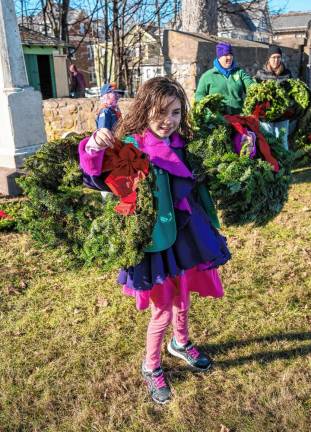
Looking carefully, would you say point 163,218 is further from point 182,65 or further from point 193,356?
point 182,65

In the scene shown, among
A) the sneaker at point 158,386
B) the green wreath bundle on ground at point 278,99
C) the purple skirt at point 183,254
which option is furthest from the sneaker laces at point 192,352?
the green wreath bundle on ground at point 278,99

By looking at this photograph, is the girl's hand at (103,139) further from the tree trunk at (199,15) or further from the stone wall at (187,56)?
the tree trunk at (199,15)

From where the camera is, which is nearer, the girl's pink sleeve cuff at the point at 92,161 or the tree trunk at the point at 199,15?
the girl's pink sleeve cuff at the point at 92,161

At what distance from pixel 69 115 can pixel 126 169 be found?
7.13 m

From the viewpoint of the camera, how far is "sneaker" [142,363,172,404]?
2.60 metres

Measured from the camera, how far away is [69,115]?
878 cm

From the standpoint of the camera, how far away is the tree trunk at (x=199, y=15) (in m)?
9.68

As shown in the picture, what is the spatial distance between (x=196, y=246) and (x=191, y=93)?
536cm

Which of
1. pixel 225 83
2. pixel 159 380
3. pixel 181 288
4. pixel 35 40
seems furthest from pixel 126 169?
pixel 35 40

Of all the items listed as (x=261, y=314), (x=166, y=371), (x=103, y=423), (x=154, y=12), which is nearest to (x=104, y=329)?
(x=166, y=371)

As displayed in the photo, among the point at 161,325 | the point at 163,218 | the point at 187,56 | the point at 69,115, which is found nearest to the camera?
the point at 163,218

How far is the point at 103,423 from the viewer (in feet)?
8.09

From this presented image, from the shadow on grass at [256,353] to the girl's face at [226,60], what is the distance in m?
4.04

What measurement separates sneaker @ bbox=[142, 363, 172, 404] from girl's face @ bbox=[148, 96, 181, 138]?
1407 mm
